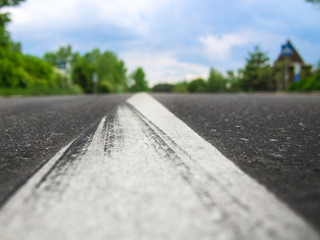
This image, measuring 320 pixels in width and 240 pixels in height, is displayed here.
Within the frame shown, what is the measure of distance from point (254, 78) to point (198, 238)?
4679 cm

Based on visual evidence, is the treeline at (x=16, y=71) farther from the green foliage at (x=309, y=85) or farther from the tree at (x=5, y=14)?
the green foliage at (x=309, y=85)

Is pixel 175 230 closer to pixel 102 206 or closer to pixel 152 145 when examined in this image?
pixel 102 206

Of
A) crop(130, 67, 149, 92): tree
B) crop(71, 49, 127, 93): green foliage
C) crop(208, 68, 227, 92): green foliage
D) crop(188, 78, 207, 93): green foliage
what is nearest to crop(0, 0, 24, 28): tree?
crop(71, 49, 127, 93): green foliage

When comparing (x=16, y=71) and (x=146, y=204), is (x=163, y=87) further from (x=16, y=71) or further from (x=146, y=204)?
(x=146, y=204)

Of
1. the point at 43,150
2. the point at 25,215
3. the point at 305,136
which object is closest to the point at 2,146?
the point at 43,150

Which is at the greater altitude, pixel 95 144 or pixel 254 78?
pixel 254 78

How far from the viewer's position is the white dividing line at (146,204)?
56cm

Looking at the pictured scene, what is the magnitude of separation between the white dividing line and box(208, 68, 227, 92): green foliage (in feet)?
255

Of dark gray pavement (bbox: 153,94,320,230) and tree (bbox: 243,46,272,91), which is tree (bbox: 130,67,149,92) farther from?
dark gray pavement (bbox: 153,94,320,230)

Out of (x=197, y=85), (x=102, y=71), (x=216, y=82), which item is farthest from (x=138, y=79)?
(x=102, y=71)

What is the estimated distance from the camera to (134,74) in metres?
96.1

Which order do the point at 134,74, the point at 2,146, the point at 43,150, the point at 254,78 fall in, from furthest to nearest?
the point at 134,74, the point at 254,78, the point at 2,146, the point at 43,150

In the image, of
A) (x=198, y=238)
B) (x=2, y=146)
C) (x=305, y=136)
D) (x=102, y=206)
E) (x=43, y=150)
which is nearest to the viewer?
(x=198, y=238)

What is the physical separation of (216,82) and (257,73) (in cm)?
3618
